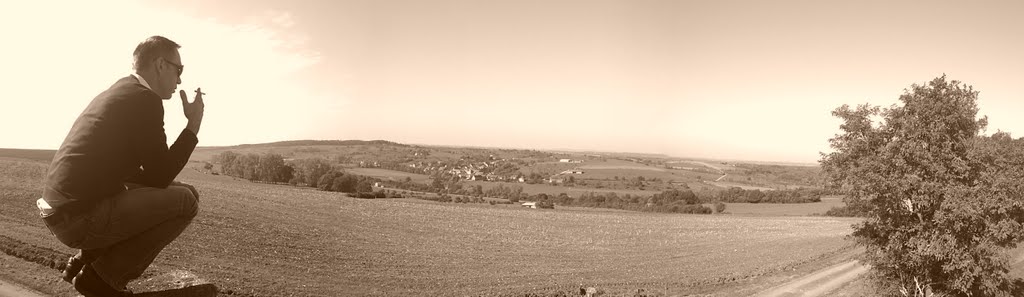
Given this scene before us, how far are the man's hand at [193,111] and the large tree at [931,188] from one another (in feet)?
88.7

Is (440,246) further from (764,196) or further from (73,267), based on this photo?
(764,196)

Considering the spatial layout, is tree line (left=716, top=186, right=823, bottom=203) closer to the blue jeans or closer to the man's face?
the man's face

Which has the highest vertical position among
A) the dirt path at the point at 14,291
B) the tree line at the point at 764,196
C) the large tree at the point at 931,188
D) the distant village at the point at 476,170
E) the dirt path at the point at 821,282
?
the large tree at the point at 931,188

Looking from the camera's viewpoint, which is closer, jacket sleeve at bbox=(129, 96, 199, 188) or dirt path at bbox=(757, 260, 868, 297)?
jacket sleeve at bbox=(129, 96, 199, 188)

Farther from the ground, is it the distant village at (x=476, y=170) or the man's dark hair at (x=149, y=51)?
the man's dark hair at (x=149, y=51)

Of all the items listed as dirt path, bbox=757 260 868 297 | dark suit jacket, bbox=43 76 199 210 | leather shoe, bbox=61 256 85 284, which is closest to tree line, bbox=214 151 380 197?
dirt path, bbox=757 260 868 297

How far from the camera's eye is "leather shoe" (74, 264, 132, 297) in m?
4.00

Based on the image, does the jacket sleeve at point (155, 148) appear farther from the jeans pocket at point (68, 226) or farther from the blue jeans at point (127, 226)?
the jeans pocket at point (68, 226)

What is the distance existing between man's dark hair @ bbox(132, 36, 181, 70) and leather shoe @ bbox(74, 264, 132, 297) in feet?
5.45

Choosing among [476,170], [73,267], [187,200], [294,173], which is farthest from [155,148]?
[476,170]

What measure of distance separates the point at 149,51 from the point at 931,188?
28.6 metres

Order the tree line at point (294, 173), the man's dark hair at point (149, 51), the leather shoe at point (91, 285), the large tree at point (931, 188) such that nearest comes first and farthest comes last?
the leather shoe at point (91, 285), the man's dark hair at point (149, 51), the large tree at point (931, 188), the tree line at point (294, 173)

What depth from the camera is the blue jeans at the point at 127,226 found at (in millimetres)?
3625

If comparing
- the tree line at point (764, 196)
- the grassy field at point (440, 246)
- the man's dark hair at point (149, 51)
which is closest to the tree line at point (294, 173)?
the grassy field at point (440, 246)
